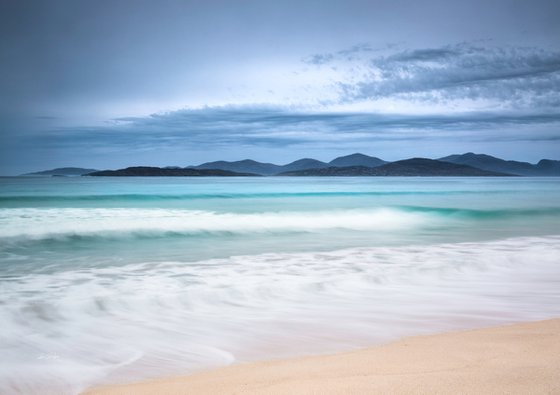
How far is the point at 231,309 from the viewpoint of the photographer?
227 inches

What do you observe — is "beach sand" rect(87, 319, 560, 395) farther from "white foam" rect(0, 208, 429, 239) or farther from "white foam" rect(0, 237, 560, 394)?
"white foam" rect(0, 208, 429, 239)

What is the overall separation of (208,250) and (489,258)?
6.14 metres

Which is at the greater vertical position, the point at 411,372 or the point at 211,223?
the point at 411,372

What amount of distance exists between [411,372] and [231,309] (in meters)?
3.15

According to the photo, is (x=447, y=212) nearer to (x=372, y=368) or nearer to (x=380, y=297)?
(x=380, y=297)

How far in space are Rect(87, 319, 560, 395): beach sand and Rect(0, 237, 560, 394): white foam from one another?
52cm

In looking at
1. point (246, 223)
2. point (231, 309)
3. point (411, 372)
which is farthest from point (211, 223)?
point (411, 372)

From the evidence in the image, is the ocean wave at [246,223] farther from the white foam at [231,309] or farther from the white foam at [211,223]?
the white foam at [231,309]

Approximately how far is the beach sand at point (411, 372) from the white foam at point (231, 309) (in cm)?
52

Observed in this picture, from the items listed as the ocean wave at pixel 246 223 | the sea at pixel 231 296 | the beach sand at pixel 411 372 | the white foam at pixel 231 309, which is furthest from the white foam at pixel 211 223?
the beach sand at pixel 411 372

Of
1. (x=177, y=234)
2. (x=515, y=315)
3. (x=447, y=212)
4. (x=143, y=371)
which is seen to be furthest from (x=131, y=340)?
(x=447, y=212)

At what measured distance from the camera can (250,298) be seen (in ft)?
20.7

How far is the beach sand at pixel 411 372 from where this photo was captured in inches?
103

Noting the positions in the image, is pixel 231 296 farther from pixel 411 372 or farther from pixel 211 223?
pixel 211 223
